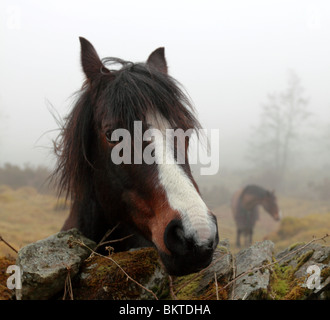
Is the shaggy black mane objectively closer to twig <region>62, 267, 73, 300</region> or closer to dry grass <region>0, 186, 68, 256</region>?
twig <region>62, 267, 73, 300</region>

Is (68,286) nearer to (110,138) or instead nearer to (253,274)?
(110,138)

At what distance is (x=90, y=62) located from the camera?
10.9ft

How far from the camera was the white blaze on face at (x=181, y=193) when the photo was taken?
1924mm

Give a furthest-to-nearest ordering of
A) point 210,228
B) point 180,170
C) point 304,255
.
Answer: point 304,255 → point 180,170 → point 210,228

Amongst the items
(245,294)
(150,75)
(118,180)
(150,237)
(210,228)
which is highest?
(150,75)

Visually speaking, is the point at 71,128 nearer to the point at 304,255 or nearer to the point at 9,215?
the point at 304,255

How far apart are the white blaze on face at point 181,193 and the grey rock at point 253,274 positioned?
2.76 feet

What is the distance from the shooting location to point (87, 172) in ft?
10.7

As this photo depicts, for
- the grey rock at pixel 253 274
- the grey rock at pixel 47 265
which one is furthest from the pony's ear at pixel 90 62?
the grey rock at pixel 253 274

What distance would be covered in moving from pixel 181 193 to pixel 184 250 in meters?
0.40

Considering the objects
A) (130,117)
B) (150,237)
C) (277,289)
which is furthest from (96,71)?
(277,289)

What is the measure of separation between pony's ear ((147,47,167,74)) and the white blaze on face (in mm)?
1425

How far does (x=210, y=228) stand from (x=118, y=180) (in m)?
1.17

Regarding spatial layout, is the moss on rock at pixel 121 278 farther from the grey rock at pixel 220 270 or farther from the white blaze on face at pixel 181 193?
the white blaze on face at pixel 181 193
